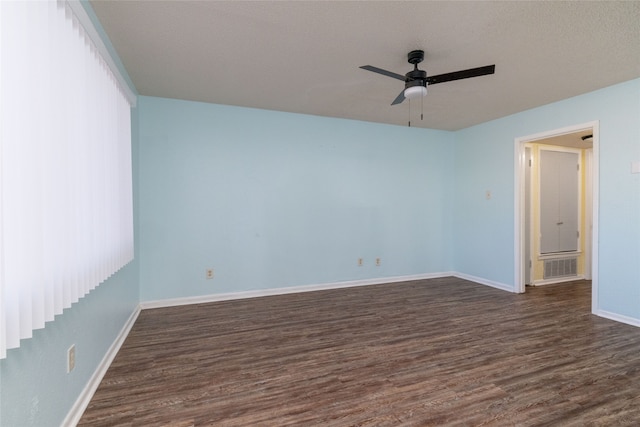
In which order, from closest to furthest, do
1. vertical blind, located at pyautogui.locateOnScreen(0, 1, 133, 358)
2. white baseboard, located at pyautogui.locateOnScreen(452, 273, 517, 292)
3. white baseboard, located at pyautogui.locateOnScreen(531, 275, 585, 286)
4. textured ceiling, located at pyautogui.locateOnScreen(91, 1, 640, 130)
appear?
vertical blind, located at pyautogui.locateOnScreen(0, 1, 133, 358) → textured ceiling, located at pyautogui.locateOnScreen(91, 1, 640, 130) → white baseboard, located at pyautogui.locateOnScreen(452, 273, 517, 292) → white baseboard, located at pyautogui.locateOnScreen(531, 275, 585, 286)

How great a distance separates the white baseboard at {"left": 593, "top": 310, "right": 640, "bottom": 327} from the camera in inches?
123

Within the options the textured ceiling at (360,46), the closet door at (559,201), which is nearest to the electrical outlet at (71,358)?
the textured ceiling at (360,46)

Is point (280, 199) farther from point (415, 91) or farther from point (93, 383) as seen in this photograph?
point (93, 383)

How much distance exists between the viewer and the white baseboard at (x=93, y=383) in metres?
1.67

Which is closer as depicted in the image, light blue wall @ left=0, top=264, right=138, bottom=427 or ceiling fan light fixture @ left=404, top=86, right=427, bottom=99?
light blue wall @ left=0, top=264, right=138, bottom=427

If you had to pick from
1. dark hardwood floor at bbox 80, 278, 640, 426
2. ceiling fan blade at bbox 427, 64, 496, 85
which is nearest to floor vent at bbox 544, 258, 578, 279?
dark hardwood floor at bbox 80, 278, 640, 426

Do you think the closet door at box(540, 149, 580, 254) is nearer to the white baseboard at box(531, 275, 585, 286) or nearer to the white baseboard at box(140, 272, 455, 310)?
the white baseboard at box(531, 275, 585, 286)

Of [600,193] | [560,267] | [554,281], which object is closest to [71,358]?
[600,193]

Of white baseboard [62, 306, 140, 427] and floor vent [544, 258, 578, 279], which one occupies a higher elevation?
floor vent [544, 258, 578, 279]

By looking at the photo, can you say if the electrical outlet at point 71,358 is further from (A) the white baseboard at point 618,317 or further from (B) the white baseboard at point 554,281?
(B) the white baseboard at point 554,281

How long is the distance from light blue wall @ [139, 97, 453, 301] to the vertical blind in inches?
64.3

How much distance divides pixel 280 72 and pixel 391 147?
8.39 ft

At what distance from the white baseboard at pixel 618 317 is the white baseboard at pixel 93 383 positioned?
4.85 m

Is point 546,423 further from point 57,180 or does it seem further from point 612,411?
point 57,180
